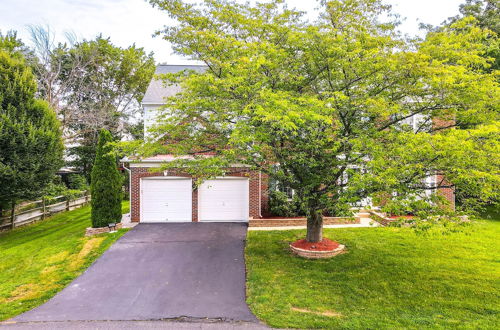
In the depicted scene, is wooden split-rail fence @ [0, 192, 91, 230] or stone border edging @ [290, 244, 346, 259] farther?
wooden split-rail fence @ [0, 192, 91, 230]

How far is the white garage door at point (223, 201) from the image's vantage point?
13469mm

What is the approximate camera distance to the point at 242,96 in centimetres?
745

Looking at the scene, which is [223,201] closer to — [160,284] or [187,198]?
[187,198]

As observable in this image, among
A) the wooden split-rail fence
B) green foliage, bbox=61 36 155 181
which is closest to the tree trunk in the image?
the wooden split-rail fence

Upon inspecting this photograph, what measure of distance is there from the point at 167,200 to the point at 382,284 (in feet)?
32.6

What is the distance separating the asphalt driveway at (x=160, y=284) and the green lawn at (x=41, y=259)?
0.41m

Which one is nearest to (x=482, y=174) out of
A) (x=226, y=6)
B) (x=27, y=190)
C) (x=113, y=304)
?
(x=226, y=6)

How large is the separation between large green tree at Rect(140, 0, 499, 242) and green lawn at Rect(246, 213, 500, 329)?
1927 millimetres

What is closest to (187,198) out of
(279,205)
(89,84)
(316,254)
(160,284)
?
(279,205)

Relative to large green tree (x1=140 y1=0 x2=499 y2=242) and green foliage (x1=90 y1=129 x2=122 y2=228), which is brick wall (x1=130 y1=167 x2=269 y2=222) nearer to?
green foliage (x1=90 y1=129 x2=122 y2=228)

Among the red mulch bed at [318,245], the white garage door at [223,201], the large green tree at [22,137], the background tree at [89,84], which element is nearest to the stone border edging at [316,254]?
the red mulch bed at [318,245]

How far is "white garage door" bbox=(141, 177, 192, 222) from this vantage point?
13414 mm

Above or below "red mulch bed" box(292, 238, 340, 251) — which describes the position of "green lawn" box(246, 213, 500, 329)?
below

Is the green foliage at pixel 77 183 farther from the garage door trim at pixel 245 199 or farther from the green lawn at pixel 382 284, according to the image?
the green lawn at pixel 382 284
